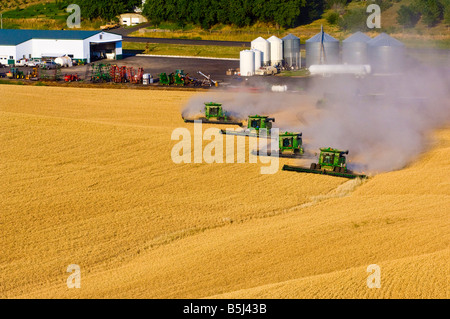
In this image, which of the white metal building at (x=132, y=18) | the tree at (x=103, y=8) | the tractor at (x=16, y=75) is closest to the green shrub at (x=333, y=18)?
the white metal building at (x=132, y=18)

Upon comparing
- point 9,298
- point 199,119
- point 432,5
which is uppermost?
point 432,5

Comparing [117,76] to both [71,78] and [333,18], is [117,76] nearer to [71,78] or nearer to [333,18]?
[71,78]

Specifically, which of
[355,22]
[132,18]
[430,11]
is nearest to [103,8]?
[132,18]

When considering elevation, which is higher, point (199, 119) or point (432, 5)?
point (432, 5)

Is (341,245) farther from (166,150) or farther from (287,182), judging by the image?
(166,150)

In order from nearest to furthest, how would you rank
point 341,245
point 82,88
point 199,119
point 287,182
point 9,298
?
point 9,298, point 341,245, point 287,182, point 199,119, point 82,88

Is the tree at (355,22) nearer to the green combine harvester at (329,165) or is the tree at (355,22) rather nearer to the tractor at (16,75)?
the tractor at (16,75)

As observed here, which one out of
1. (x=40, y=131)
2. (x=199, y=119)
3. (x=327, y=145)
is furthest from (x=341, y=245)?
(x=199, y=119)
